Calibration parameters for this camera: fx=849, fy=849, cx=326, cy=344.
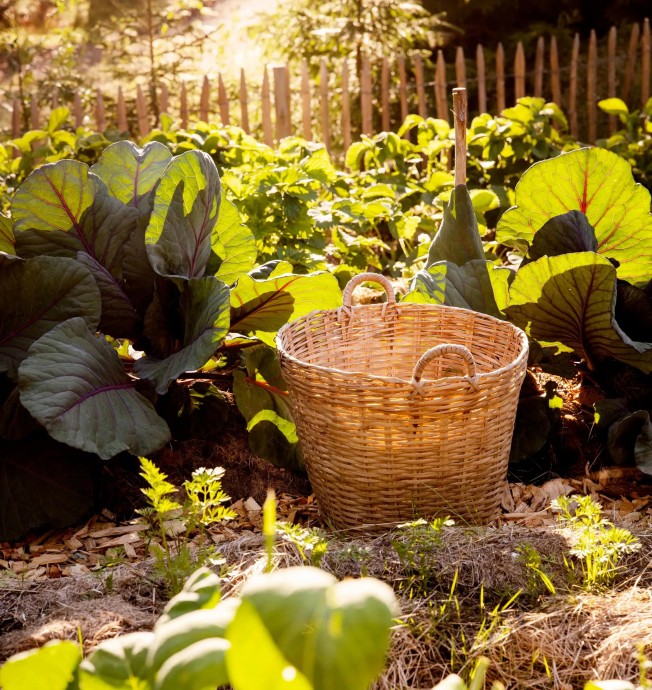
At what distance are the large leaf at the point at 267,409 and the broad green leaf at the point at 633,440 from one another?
92cm

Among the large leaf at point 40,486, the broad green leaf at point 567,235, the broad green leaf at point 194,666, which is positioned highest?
the broad green leaf at point 194,666

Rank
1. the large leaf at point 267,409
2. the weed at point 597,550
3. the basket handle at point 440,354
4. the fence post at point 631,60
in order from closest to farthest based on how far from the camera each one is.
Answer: the weed at point 597,550 → the basket handle at point 440,354 → the large leaf at point 267,409 → the fence post at point 631,60

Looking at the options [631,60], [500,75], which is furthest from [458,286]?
[631,60]

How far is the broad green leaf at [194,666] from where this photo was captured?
752mm

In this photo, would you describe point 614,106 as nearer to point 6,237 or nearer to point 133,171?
point 133,171

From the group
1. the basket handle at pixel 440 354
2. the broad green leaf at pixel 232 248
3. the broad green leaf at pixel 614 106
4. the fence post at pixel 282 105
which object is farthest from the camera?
the fence post at pixel 282 105

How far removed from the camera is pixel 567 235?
2.56 m

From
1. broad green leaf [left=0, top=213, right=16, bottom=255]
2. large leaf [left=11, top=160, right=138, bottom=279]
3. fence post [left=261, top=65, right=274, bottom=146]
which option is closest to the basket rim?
large leaf [left=11, top=160, right=138, bottom=279]

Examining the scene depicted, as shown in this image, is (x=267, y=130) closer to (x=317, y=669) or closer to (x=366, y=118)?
(x=366, y=118)

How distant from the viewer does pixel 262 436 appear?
8.26 feet

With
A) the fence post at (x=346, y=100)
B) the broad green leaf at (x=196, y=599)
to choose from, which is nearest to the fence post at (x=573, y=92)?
the fence post at (x=346, y=100)

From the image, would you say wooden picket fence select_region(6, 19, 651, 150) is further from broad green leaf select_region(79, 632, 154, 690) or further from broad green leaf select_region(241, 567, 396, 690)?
broad green leaf select_region(241, 567, 396, 690)

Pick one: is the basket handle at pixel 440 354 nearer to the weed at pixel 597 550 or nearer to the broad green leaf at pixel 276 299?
the weed at pixel 597 550

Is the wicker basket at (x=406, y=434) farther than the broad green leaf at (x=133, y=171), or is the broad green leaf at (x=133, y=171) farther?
the broad green leaf at (x=133, y=171)
